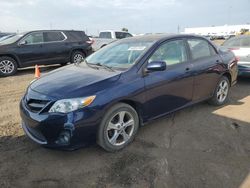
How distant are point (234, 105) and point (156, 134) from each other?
2.48 metres

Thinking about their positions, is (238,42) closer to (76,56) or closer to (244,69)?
(244,69)

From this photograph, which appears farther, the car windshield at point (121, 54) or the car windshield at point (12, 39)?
the car windshield at point (12, 39)

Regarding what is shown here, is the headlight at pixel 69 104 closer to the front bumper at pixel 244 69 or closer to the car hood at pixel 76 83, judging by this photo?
the car hood at pixel 76 83

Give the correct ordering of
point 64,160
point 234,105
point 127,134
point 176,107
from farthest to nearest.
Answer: point 234,105 → point 176,107 → point 127,134 → point 64,160

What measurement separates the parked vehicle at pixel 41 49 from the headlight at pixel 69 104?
7.36m

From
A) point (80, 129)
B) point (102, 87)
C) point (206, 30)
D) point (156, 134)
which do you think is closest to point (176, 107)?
point (156, 134)

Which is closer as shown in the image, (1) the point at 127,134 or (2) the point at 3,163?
(2) the point at 3,163

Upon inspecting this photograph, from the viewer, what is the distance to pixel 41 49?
10672mm

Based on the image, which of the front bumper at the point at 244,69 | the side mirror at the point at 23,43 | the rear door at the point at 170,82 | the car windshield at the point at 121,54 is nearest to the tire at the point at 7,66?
the side mirror at the point at 23,43

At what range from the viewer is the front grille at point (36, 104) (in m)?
3.50

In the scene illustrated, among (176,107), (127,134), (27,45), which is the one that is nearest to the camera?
(127,134)

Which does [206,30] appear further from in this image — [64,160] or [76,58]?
[64,160]

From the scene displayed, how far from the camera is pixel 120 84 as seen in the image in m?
3.74

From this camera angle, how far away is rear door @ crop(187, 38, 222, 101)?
5.04 metres
